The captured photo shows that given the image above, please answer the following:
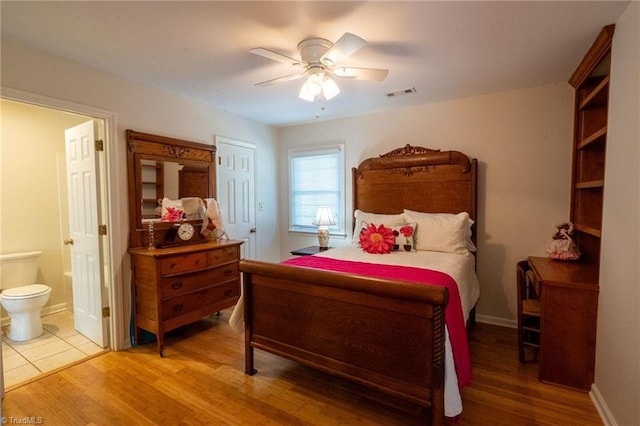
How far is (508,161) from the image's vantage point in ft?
9.98

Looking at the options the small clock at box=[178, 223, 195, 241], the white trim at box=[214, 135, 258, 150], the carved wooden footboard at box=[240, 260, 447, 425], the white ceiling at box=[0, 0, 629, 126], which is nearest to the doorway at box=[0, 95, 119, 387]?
the small clock at box=[178, 223, 195, 241]

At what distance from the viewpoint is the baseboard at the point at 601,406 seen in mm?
1710

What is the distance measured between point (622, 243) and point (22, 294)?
181 inches

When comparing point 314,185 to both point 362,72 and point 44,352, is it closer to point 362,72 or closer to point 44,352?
point 362,72

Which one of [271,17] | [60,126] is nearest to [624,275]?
[271,17]

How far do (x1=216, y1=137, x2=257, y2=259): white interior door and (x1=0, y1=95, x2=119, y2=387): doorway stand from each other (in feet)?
4.79

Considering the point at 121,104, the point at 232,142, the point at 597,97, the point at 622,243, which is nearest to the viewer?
the point at 622,243

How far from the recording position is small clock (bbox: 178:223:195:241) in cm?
310

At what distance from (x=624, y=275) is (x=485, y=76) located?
1.84 meters

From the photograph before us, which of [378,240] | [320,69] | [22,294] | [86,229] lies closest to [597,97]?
[378,240]

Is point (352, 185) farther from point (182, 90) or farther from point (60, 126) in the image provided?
point (60, 126)

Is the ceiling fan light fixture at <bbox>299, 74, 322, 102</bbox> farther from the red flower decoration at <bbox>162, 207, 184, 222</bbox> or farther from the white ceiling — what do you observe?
the red flower decoration at <bbox>162, 207, 184, 222</bbox>

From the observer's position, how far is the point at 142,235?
2857mm

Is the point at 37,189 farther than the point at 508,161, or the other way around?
the point at 37,189
